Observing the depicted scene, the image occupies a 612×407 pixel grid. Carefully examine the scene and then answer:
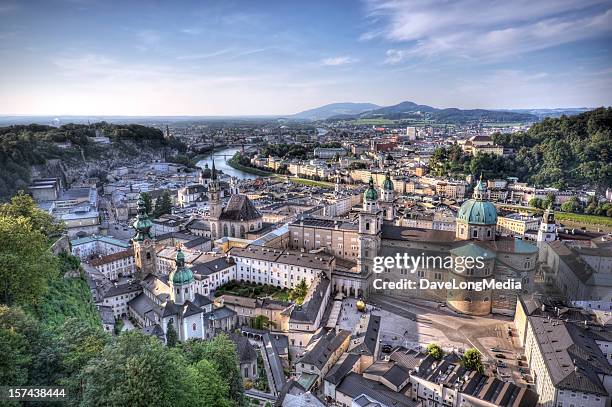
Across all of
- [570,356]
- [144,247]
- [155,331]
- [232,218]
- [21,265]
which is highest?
[21,265]

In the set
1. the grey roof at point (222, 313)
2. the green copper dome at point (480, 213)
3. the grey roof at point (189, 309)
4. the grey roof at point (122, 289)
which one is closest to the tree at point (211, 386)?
the grey roof at point (189, 309)

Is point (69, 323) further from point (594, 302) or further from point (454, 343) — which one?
point (594, 302)

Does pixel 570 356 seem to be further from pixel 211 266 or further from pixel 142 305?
pixel 142 305

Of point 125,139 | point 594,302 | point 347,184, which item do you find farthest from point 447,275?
point 125,139

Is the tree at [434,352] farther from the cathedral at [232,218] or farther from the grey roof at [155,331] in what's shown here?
the cathedral at [232,218]

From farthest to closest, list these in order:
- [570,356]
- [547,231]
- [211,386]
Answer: [547,231], [570,356], [211,386]

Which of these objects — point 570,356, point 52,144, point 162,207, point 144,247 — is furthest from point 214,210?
point 52,144
